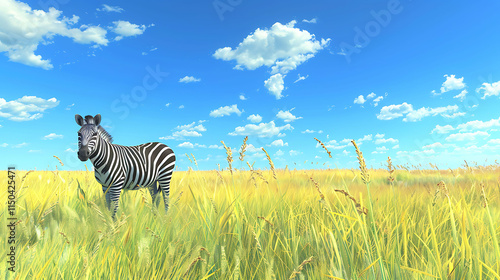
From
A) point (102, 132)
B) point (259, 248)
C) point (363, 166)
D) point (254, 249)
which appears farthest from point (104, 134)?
point (363, 166)

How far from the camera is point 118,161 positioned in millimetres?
4324

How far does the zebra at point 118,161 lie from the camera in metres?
3.90

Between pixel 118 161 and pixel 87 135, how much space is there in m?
0.63

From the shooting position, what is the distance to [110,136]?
15.1 ft

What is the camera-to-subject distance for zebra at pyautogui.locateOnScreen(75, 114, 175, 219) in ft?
12.8

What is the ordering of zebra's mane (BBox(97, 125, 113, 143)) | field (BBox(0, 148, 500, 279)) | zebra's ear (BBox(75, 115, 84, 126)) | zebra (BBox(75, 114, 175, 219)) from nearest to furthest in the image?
field (BBox(0, 148, 500, 279)) < zebra (BBox(75, 114, 175, 219)) < zebra's ear (BBox(75, 115, 84, 126)) < zebra's mane (BBox(97, 125, 113, 143))

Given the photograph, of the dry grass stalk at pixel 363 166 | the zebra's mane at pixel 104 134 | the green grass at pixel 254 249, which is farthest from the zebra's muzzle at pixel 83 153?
the dry grass stalk at pixel 363 166

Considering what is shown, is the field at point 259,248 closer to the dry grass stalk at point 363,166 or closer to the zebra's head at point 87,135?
the dry grass stalk at point 363,166

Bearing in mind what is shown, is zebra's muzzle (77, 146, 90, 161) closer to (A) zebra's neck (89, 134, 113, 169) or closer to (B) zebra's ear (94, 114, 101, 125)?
(A) zebra's neck (89, 134, 113, 169)

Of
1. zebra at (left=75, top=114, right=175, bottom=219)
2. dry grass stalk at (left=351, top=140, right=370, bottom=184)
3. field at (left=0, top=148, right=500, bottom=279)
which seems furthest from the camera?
zebra at (left=75, top=114, right=175, bottom=219)

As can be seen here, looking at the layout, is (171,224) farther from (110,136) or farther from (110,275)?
(110,136)

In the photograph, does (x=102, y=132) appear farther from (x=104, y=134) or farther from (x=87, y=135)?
(x=87, y=135)

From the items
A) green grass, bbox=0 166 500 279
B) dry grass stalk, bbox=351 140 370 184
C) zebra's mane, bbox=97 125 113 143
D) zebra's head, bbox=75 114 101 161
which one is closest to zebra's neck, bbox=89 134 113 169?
zebra's head, bbox=75 114 101 161

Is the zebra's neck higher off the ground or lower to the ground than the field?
higher
